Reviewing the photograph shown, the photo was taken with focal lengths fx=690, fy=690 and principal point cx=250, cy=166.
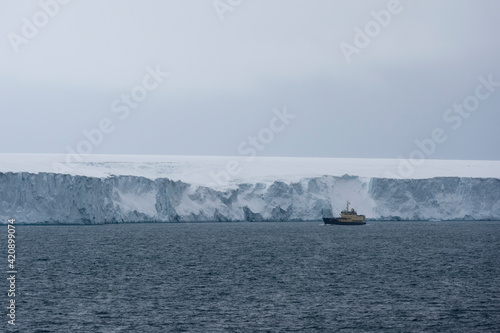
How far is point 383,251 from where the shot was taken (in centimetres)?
4141

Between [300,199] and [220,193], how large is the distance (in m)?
7.79

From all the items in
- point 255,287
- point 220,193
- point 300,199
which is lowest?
point 255,287

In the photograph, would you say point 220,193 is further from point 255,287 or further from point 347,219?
point 255,287

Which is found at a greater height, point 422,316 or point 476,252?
point 476,252

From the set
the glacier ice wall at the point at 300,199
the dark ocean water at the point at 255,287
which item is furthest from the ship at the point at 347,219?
the dark ocean water at the point at 255,287

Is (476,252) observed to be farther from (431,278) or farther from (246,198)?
(246,198)

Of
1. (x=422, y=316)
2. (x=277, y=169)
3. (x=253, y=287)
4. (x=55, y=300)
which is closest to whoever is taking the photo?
(x=422, y=316)

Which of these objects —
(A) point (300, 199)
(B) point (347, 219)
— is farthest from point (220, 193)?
(B) point (347, 219)

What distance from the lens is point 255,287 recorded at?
2559 cm

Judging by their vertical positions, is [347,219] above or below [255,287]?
above

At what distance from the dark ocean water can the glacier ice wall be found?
15.1 m

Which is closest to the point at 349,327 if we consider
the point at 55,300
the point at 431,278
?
the point at 55,300

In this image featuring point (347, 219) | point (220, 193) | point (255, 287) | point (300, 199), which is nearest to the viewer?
point (255, 287)

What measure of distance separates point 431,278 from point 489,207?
139 feet
